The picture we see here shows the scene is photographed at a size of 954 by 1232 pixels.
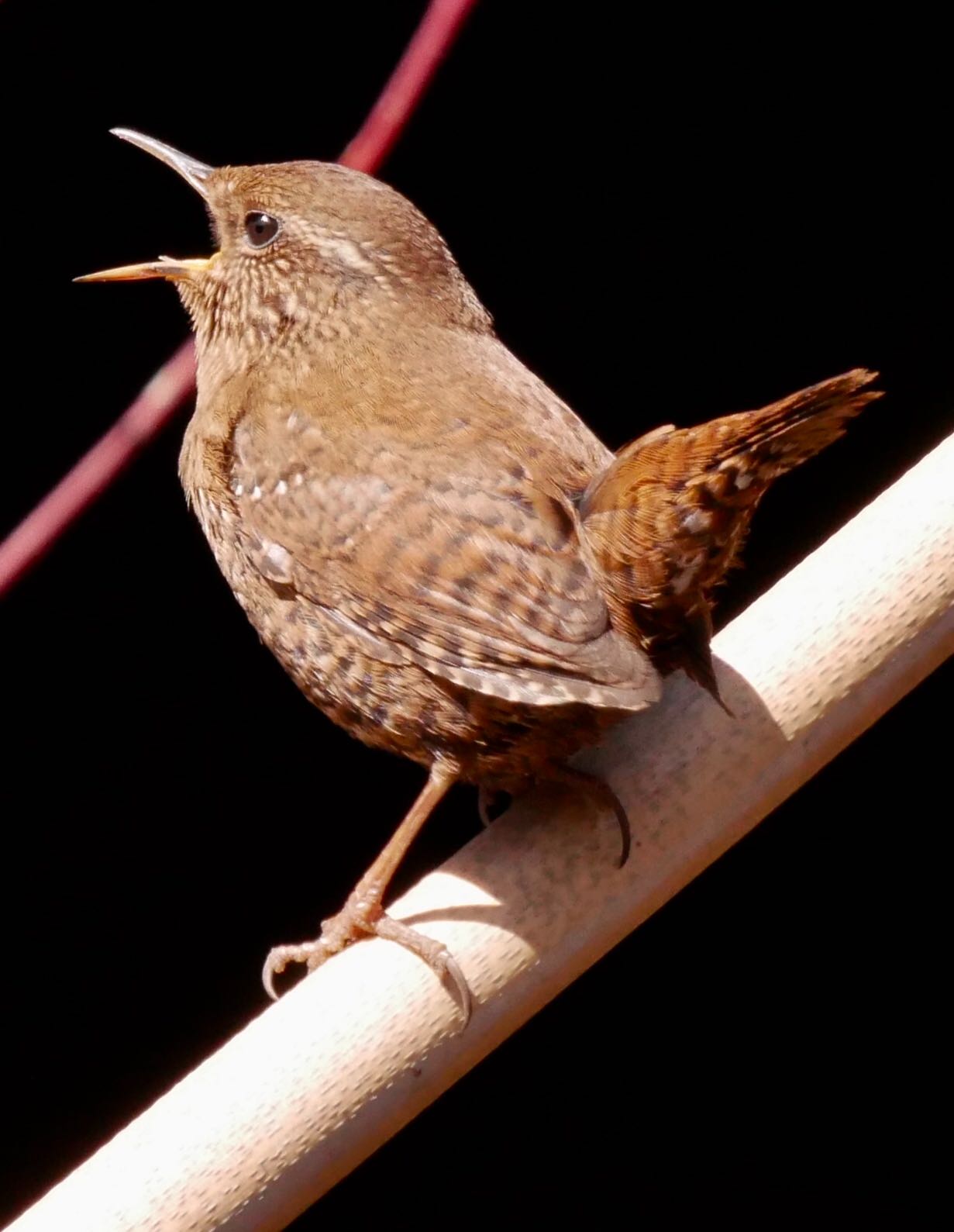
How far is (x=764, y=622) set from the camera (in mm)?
1722

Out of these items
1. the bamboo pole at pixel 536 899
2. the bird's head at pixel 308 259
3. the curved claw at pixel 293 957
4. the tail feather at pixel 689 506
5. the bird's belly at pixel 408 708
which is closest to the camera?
the bamboo pole at pixel 536 899

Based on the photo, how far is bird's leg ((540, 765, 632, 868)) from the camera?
163 cm

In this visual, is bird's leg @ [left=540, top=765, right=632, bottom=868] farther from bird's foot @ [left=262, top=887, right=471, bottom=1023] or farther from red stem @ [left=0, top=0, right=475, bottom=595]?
red stem @ [left=0, top=0, right=475, bottom=595]

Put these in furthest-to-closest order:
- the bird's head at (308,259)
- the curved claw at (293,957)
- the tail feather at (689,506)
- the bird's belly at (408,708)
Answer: the bird's head at (308,259)
the curved claw at (293,957)
the bird's belly at (408,708)
the tail feather at (689,506)

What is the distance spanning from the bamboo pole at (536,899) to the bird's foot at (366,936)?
0.6 inches

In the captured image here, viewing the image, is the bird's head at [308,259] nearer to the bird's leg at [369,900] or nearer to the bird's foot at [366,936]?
the bird's leg at [369,900]

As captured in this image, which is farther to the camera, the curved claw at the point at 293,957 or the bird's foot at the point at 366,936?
the curved claw at the point at 293,957

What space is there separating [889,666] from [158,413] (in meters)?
0.82

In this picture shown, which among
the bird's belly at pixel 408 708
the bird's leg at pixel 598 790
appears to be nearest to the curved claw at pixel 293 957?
the bird's belly at pixel 408 708

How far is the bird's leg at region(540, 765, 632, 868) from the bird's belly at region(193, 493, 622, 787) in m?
0.03

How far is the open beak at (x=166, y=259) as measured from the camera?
80.9 inches

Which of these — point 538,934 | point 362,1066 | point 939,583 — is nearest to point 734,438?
point 939,583

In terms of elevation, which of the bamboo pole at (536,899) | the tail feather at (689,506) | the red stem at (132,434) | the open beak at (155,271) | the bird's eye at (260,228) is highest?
the open beak at (155,271)

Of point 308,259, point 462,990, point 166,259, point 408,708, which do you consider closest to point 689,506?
point 408,708
